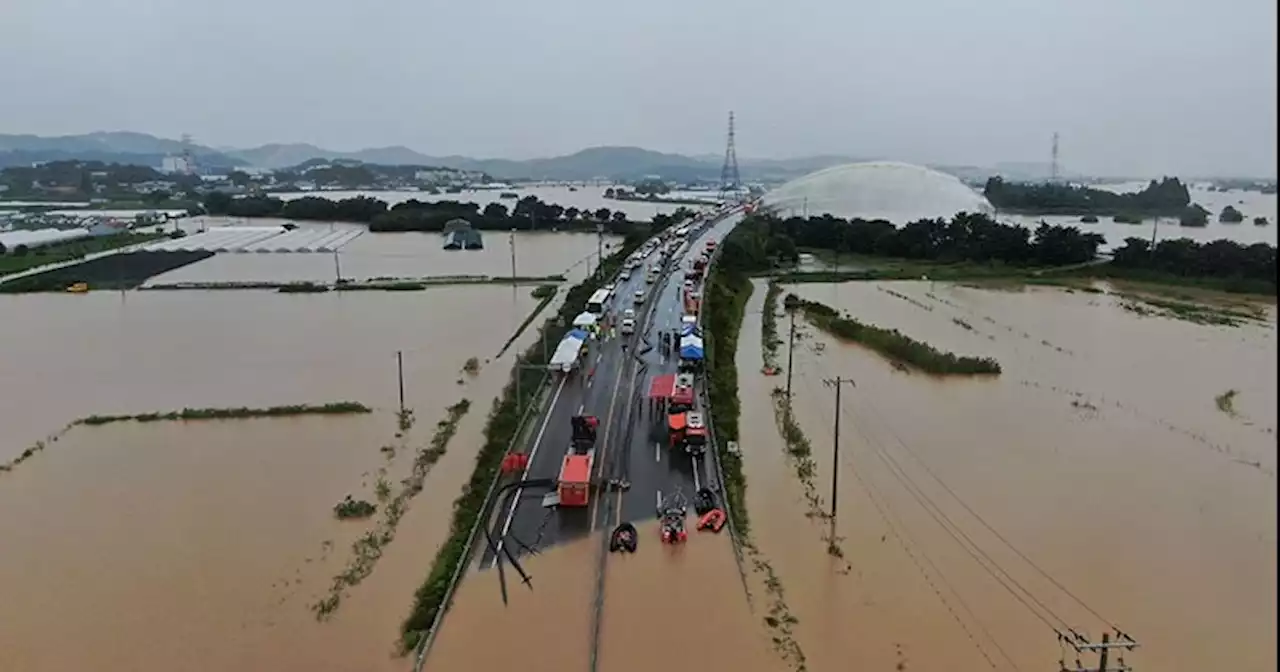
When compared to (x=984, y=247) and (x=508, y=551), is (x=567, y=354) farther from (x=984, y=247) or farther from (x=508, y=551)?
(x=984, y=247)

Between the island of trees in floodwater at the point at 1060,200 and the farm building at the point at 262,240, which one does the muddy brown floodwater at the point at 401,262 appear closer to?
the farm building at the point at 262,240

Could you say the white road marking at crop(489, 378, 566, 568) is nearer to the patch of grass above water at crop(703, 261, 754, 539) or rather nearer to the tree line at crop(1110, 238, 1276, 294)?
the patch of grass above water at crop(703, 261, 754, 539)

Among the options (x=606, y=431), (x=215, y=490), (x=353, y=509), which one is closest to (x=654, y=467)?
(x=606, y=431)

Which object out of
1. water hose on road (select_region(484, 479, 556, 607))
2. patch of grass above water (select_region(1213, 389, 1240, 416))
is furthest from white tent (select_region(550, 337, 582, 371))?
patch of grass above water (select_region(1213, 389, 1240, 416))

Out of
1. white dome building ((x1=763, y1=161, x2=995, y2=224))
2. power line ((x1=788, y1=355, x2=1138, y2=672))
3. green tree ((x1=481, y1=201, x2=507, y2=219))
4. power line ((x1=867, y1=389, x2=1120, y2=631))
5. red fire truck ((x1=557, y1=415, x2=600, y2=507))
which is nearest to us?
power line ((x1=788, y1=355, x2=1138, y2=672))

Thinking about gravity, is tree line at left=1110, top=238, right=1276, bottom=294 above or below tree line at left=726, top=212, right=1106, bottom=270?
below

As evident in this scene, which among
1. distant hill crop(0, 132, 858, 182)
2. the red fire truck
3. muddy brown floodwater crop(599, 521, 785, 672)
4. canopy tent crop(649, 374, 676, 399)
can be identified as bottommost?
muddy brown floodwater crop(599, 521, 785, 672)

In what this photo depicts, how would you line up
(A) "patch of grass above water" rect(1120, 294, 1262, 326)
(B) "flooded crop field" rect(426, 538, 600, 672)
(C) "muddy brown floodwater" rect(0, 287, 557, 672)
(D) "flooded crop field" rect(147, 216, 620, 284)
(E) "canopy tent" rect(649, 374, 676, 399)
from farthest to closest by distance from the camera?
(D) "flooded crop field" rect(147, 216, 620, 284)
(A) "patch of grass above water" rect(1120, 294, 1262, 326)
(E) "canopy tent" rect(649, 374, 676, 399)
(C) "muddy brown floodwater" rect(0, 287, 557, 672)
(B) "flooded crop field" rect(426, 538, 600, 672)
